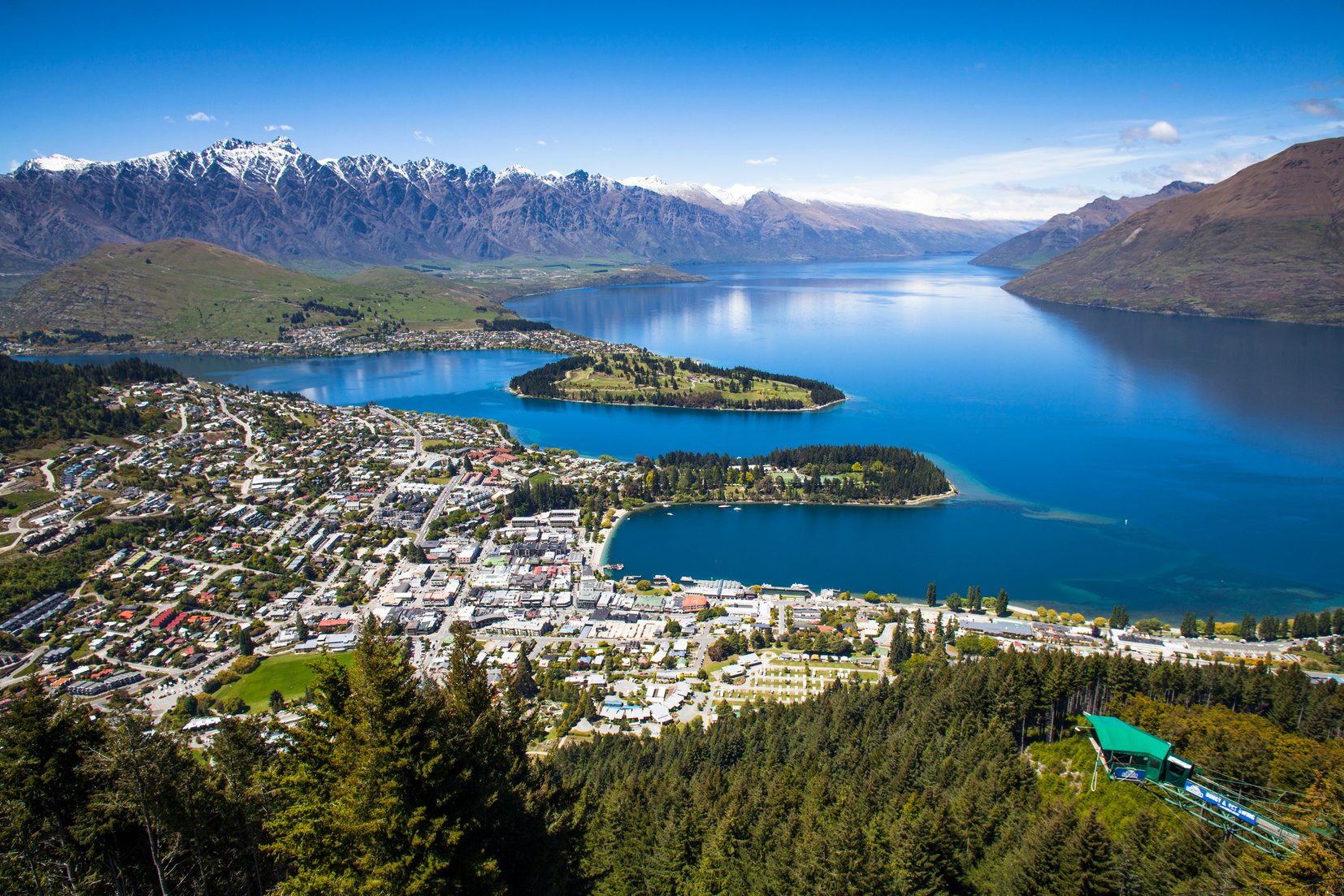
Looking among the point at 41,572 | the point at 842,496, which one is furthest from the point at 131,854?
the point at 842,496

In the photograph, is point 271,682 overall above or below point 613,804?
below

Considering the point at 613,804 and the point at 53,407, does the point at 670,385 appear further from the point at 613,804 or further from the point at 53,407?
the point at 613,804

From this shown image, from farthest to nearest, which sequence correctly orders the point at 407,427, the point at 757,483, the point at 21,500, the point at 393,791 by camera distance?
the point at 407,427, the point at 757,483, the point at 21,500, the point at 393,791

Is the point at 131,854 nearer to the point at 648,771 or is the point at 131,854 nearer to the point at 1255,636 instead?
the point at 648,771

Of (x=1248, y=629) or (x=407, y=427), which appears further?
(x=407, y=427)

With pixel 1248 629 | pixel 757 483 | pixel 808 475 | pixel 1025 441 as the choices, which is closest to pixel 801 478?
pixel 808 475

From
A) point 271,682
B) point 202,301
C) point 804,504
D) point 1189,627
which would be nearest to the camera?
point 271,682

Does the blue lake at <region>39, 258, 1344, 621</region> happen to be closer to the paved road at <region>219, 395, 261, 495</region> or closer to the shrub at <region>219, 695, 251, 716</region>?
the paved road at <region>219, 395, 261, 495</region>

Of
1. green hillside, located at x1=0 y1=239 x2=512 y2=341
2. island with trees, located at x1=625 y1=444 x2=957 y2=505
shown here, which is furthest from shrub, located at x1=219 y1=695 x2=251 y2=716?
green hillside, located at x1=0 y1=239 x2=512 y2=341

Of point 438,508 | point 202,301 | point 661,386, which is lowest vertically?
point 438,508
